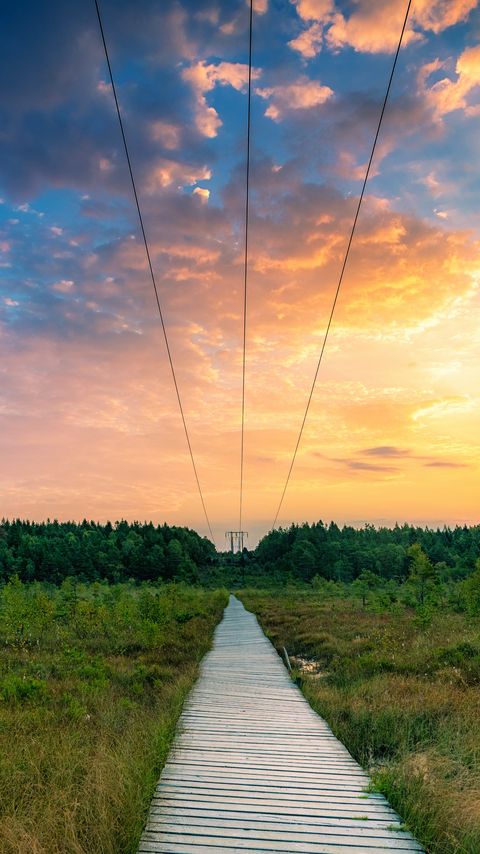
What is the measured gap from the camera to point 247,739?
8.41 metres

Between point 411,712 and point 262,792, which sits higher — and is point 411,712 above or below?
below

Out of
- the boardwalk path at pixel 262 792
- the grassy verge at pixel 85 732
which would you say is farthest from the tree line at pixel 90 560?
the boardwalk path at pixel 262 792

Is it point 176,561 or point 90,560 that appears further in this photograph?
point 176,561

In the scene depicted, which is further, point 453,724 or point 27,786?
point 453,724

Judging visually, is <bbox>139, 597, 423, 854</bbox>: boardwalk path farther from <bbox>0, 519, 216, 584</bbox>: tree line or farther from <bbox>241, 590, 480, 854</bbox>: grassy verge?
<bbox>0, 519, 216, 584</bbox>: tree line

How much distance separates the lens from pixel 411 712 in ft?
30.9

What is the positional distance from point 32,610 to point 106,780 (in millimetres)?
18994

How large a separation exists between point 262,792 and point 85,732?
11.1ft

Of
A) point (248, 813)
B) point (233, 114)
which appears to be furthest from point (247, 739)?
point (233, 114)

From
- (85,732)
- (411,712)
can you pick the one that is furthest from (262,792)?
(411,712)

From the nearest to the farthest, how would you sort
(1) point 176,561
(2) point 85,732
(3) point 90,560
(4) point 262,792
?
(4) point 262,792, (2) point 85,732, (3) point 90,560, (1) point 176,561

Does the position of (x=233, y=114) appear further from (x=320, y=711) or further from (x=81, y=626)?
(x=81, y=626)

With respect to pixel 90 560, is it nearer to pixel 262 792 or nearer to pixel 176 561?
pixel 176 561

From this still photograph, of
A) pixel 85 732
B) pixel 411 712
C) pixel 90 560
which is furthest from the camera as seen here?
pixel 90 560
